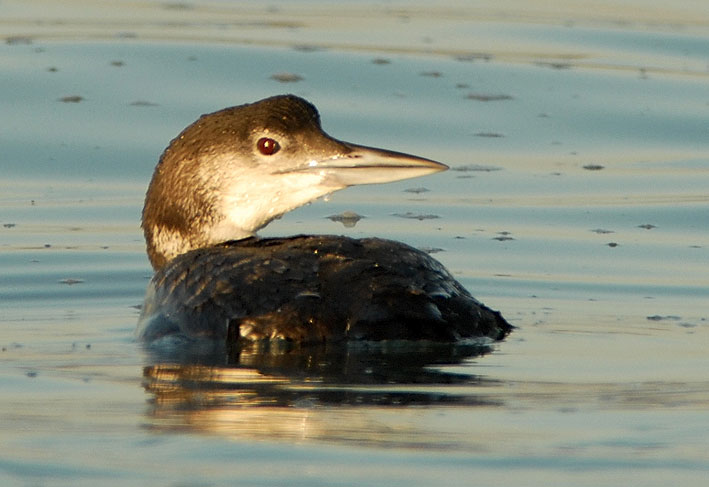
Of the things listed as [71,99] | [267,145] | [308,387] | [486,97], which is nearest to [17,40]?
[71,99]

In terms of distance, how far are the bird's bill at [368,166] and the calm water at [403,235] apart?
0.73 m

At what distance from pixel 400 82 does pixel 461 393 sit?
7.00 metres

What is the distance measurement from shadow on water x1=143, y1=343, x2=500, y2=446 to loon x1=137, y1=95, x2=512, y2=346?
0.07m

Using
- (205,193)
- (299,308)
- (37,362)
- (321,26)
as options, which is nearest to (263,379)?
(299,308)

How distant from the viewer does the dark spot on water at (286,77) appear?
38.9 feet

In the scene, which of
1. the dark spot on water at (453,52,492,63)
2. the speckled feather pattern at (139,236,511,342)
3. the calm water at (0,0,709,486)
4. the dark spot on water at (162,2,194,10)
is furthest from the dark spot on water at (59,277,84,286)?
the dark spot on water at (162,2,194,10)

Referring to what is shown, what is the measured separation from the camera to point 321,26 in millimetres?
13797

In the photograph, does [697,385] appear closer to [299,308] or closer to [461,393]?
[461,393]

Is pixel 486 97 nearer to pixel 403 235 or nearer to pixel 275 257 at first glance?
pixel 403 235

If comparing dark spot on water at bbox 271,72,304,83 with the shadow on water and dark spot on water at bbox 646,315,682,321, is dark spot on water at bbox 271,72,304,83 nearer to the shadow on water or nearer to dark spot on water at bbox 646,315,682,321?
dark spot on water at bbox 646,315,682,321

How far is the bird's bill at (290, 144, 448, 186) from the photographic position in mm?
6773

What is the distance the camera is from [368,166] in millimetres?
6859

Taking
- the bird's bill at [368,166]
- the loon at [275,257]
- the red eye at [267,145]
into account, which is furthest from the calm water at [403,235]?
the red eye at [267,145]

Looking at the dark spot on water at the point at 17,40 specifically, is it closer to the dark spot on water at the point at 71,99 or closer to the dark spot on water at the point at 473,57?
the dark spot on water at the point at 71,99
